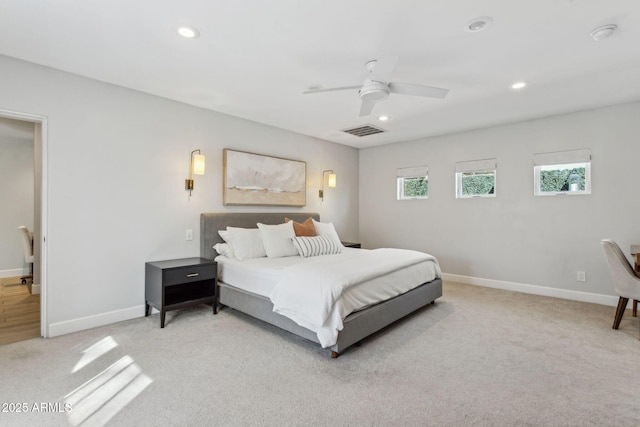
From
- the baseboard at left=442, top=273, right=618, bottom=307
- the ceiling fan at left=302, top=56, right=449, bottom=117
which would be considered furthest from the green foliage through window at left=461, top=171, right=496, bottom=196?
the ceiling fan at left=302, top=56, right=449, bottom=117

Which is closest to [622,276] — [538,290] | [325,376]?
[538,290]

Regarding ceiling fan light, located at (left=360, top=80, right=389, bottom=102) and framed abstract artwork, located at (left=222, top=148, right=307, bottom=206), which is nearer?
ceiling fan light, located at (left=360, top=80, right=389, bottom=102)

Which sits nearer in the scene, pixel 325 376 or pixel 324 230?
pixel 325 376

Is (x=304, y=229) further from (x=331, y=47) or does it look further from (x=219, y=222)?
(x=331, y=47)

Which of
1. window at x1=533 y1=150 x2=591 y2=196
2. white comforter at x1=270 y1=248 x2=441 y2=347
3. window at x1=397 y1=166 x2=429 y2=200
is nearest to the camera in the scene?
white comforter at x1=270 y1=248 x2=441 y2=347

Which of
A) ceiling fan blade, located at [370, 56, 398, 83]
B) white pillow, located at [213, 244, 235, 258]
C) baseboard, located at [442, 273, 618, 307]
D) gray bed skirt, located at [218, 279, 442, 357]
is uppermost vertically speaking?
ceiling fan blade, located at [370, 56, 398, 83]

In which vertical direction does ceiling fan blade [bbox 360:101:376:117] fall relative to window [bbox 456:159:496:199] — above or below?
above

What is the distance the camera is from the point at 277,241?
3.98m

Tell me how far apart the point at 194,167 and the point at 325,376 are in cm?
287

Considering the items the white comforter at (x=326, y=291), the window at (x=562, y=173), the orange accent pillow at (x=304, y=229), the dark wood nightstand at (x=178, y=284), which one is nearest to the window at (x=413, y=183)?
the window at (x=562, y=173)

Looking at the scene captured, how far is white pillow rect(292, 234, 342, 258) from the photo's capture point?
395 cm

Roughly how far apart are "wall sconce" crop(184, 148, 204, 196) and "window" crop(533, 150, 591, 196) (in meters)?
4.67

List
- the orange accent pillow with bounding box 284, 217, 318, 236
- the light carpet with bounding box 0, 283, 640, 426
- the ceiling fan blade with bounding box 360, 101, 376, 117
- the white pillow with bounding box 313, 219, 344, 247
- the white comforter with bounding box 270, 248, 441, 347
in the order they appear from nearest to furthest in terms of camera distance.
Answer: the light carpet with bounding box 0, 283, 640, 426, the white comforter with bounding box 270, 248, 441, 347, the ceiling fan blade with bounding box 360, 101, 376, 117, the orange accent pillow with bounding box 284, 217, 318, 236, the white pillow with bounding box 313, 219, 344, 247

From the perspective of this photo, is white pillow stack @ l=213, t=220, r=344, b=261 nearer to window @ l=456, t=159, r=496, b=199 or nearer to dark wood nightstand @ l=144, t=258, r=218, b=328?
dark wood nightstand @ l=144, t=258, r=218, b=328
